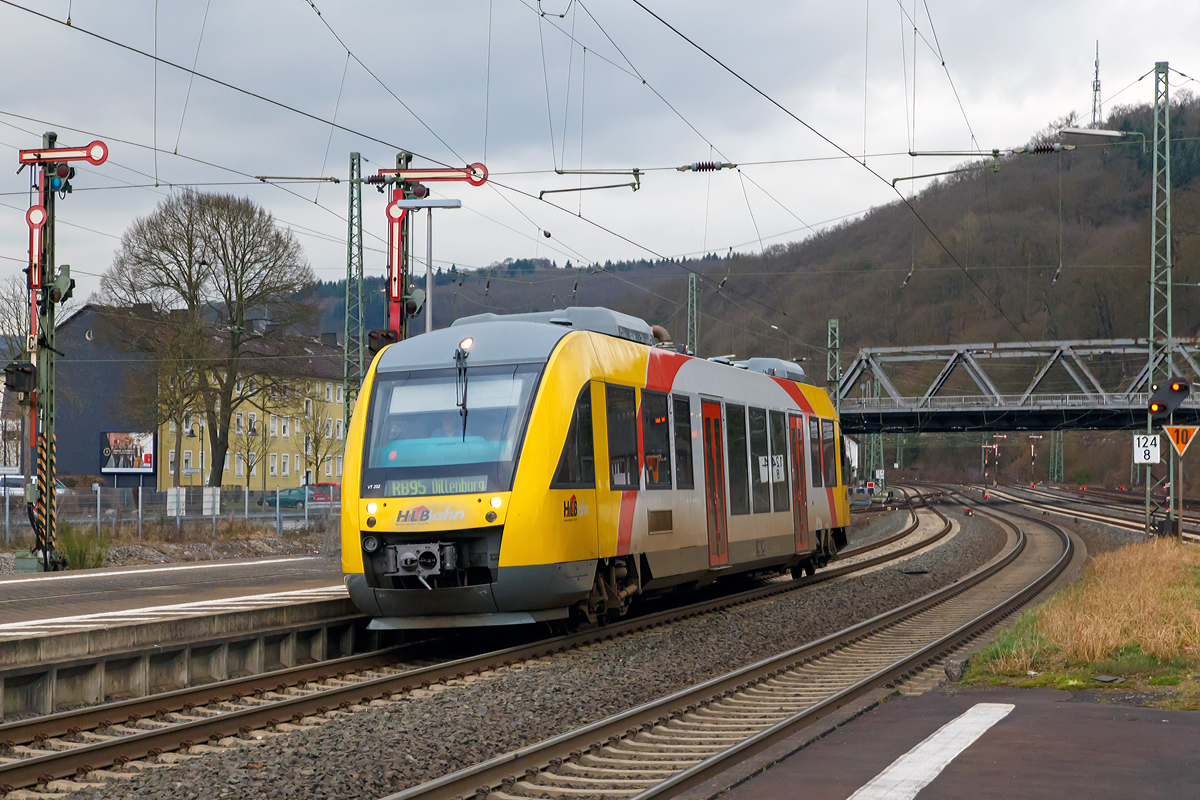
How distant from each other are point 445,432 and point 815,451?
10920 mm

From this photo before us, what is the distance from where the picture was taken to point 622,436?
14.6 metres

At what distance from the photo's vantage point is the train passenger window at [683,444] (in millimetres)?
16141

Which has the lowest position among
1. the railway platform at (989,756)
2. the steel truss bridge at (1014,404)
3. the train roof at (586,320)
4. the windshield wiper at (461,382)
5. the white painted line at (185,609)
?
the railway platform at (989,756)

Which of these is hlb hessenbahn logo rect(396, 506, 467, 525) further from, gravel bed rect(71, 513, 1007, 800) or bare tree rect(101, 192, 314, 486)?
bare tree rect(101, 192, 314, 486)

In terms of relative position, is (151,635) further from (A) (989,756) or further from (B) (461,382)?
(A) (989,756)

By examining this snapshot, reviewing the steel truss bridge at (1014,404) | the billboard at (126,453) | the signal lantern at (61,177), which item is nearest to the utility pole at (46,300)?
the signal lantern at (61,177)

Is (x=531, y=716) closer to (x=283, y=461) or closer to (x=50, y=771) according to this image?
(x=50, y=771)

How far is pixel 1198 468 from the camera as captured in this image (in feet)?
270

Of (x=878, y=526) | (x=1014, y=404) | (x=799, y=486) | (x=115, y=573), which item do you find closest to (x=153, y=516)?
(x=115, y=573)

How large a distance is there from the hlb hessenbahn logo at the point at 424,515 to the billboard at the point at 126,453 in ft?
183

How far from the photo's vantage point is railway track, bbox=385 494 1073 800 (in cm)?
751

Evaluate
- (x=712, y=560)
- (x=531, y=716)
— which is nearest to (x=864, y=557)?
(x=712, y=560)

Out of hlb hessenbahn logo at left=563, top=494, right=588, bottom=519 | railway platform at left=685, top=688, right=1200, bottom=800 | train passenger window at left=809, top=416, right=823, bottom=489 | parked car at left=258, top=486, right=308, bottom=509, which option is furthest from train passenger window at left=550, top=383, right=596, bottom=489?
parked car at left=258, top=486, right=308, bottom=509

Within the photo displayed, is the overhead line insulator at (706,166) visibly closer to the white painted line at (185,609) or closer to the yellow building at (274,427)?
the white painted line at (185,609)
